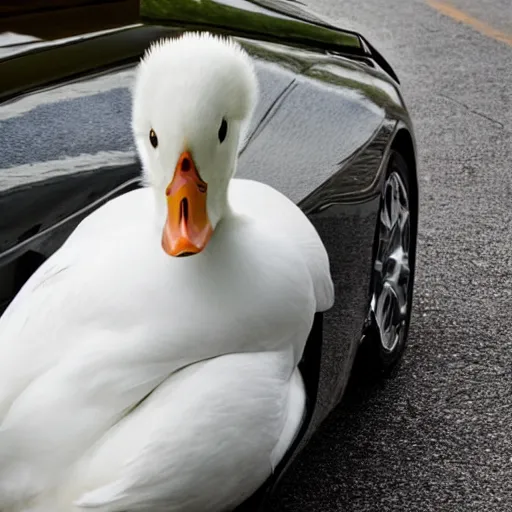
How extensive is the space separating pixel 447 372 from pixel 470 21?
4.61 metres

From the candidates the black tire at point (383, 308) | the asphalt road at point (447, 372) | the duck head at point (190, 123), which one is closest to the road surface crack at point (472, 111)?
the asphalt road at point (447, 372)

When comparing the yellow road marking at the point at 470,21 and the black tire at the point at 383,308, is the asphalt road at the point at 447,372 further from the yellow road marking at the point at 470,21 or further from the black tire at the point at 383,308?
the yellow road marking at the point at 470,21

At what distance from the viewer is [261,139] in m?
2.45

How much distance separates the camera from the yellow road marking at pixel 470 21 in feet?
23.1

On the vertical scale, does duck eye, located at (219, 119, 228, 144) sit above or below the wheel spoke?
above

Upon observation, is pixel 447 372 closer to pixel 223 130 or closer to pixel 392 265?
pixel 392 265

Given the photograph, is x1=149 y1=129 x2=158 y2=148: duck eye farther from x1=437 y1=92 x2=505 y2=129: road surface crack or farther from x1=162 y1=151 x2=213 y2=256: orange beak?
x1=437 y1=92 x2=505 y2=129: road surface crack

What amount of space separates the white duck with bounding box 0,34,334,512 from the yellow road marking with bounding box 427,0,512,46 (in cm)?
552

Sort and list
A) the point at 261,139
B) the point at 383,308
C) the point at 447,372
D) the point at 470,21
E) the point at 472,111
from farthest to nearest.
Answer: the point at 470,21 < the point at 472,111 < the point at 447,372 < the point at 383,308 < the point at 261,139

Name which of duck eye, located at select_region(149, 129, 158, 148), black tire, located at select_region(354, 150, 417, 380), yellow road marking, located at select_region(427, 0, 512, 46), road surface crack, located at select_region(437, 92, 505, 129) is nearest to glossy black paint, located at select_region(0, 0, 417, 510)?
black tire, located at select_region(354, 150, 417, 380)

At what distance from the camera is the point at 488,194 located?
468 centimetres

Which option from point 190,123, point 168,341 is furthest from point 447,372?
point 190,123

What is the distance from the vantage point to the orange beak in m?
1.67

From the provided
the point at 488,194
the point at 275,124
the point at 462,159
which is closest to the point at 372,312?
the point at 275,124
